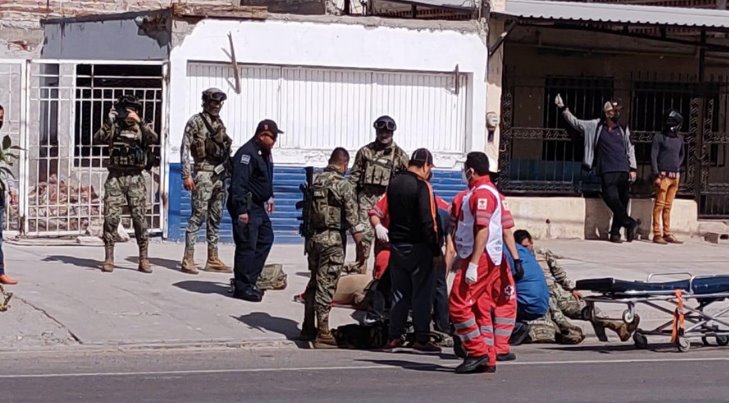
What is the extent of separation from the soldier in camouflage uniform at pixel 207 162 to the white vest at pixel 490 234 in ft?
14.7

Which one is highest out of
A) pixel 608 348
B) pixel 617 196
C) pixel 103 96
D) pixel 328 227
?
pixel 103 96

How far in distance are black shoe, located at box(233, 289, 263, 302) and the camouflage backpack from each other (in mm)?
488

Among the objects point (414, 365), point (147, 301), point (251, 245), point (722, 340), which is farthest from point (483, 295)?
point (147, 301)

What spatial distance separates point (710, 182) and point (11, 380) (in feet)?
49.0

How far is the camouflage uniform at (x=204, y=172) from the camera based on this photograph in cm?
1422

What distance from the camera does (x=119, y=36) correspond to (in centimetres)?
1833

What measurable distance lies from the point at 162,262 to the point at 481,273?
616cm

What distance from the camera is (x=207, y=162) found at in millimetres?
14305

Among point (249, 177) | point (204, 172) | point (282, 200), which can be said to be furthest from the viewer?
point (282, 200)

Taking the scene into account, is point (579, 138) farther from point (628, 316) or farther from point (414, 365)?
point (414, 365)

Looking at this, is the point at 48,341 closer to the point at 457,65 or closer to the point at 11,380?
the point at 11,380

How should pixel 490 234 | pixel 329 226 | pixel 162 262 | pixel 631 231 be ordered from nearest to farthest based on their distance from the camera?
pixel 490 234 → pixel 329 226 → pixel 162 262 → pixel 631 231

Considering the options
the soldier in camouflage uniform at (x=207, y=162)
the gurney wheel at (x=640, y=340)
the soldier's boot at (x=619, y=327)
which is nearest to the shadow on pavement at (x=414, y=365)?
the soldier's boot at (x=619, y=327)

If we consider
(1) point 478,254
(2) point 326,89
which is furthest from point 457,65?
(1) point 478,254
